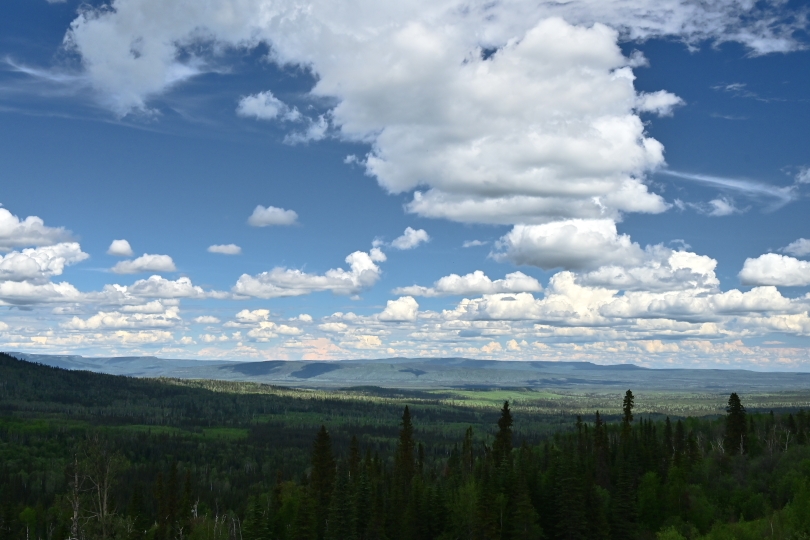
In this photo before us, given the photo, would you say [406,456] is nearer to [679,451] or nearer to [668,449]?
[679,451]

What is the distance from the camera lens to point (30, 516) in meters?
140

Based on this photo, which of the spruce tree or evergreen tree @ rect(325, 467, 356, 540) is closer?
evergreen tree @ rect(325, 467, 356, 540)

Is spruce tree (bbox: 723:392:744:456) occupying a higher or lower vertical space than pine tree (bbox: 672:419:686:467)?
higher

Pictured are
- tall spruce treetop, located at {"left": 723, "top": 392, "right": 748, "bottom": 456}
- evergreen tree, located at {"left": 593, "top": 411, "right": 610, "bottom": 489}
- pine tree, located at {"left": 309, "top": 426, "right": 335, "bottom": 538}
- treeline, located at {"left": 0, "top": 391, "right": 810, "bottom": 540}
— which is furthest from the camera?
tall spruce treetop, located at {"left": 723, "top": 392, "right": 748, "bottom": 456}

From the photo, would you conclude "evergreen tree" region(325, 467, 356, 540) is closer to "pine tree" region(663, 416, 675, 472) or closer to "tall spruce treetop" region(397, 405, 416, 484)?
"tall spruce treetop" region(397, 405, 416, 484)

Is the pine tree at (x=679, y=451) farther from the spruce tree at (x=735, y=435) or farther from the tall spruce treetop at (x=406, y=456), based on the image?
the tall spruce treetop at (x=406, y=456)

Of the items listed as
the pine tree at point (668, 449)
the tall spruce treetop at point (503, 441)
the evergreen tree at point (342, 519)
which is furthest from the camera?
the pine tree at point (668, 449)

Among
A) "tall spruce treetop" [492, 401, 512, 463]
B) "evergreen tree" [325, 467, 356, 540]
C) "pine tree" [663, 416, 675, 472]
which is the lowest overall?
"evergreen tree" [325, 467, 356, 540]

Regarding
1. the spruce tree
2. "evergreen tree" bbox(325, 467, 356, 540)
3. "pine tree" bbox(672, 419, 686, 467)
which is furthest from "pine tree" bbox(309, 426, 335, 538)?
the spruce tree

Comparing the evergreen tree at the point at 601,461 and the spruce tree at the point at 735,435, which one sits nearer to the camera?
the evergreen tree at the point at 601,461

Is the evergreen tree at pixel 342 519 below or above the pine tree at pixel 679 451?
below

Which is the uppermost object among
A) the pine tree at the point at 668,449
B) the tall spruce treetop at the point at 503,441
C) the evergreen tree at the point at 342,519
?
the tall spruce treetop at the point at 503,441

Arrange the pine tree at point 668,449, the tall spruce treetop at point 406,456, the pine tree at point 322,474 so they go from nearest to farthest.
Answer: the pine tree at point 322,474
the tall spruce treetop at point 406,456
the pine tree at point 668,449

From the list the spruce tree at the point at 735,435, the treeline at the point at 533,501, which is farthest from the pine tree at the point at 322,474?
the spruce tree at the point at 735,435
